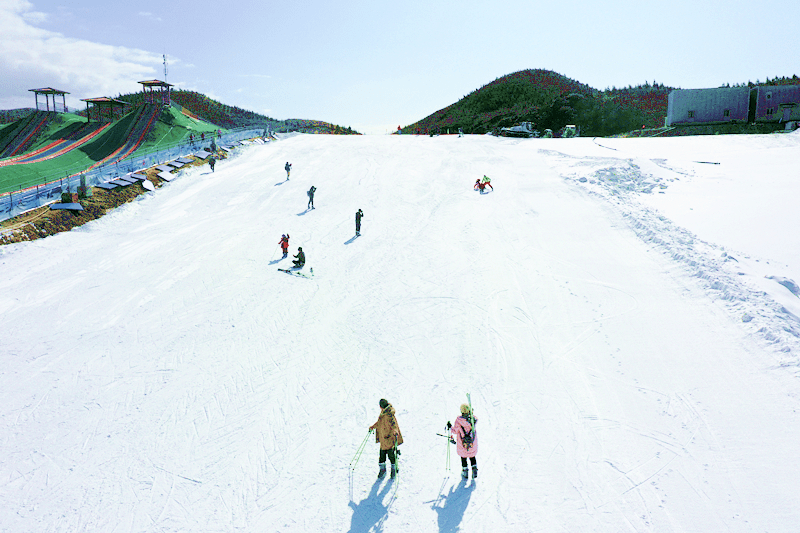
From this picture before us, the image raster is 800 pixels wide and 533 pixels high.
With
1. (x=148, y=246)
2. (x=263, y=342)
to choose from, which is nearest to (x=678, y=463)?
(x=263, y=342)

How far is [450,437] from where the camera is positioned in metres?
7.23

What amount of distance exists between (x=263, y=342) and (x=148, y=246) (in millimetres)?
10434

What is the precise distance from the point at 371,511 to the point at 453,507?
1.23 meters

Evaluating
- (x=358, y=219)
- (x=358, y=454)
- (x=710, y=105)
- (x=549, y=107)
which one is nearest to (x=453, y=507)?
(x=358, y=454)

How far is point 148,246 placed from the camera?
61.2 feet

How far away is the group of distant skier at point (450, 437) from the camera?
6875 millimetres

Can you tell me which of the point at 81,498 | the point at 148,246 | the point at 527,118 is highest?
the point at 527,118

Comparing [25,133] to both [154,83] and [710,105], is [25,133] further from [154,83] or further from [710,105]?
[710,105]

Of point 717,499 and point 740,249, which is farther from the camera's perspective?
point 740,249

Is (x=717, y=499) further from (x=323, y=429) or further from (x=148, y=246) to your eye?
(x=148, y=246)

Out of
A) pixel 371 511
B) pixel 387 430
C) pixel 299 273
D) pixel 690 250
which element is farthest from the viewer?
pixel 299 273

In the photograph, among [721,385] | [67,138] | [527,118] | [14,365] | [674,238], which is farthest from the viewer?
[527,118]

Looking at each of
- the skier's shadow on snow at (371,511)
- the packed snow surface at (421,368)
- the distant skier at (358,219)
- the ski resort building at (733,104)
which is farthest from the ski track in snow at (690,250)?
the ski resort building at (733,104)

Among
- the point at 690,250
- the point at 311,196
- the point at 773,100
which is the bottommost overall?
the point at 690,250
